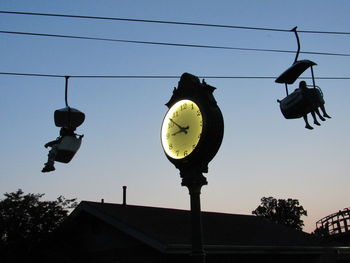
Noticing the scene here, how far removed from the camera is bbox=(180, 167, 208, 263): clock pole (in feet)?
17.6

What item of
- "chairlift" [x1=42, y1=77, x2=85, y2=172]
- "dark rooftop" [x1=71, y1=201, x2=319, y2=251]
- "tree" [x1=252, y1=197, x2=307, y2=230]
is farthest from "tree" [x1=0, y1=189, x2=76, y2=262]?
"tree" [x1=252, y1=197, x2=307, y2=230]

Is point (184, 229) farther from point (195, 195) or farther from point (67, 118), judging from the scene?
point (195, 195)

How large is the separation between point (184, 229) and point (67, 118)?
8421 mm

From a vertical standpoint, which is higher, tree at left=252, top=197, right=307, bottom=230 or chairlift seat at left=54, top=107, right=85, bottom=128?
tree at left=252, top=197, right=307, bottom=230

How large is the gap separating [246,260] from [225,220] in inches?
142

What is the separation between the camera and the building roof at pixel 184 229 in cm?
1249

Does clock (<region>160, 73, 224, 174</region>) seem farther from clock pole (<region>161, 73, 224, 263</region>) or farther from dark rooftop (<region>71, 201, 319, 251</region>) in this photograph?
dark rooftop (<region>71, 201, 319, 251</region>)

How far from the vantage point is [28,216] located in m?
20.4

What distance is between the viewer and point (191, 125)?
5.86m

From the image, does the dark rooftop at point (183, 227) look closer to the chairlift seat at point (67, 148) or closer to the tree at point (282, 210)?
the chairlift seat at point (67, 148)

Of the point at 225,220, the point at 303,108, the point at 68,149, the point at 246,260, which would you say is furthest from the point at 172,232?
the point at 303,108

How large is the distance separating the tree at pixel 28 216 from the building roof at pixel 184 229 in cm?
375

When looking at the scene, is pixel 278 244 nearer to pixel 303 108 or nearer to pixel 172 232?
pixel 172 232

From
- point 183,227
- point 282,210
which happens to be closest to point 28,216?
point 183,227
